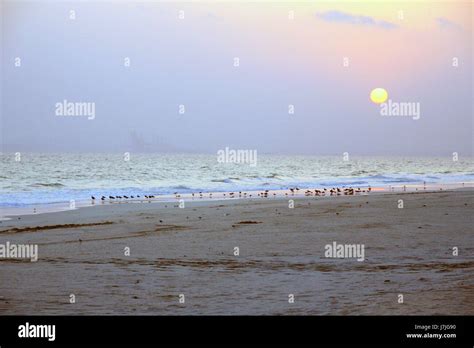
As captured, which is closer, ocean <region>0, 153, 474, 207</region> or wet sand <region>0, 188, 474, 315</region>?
wet sand <region>0, 188, 474, 315</region>

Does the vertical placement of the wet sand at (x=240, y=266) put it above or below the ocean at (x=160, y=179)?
below

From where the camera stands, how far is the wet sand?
9.27 m

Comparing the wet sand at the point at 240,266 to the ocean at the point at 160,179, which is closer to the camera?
the wet sand at the point at 240,266

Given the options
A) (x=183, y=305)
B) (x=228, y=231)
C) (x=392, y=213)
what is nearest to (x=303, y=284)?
(x=183, y=305)

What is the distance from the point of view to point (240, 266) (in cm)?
1252

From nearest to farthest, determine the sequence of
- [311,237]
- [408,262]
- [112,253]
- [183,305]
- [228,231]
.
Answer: [183,305]
[408,262]
[112,253]
[311,237]
[228,231]

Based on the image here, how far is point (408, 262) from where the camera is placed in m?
12.7

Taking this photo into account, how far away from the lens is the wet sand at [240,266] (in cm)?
927

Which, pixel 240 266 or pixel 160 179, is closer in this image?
pixel 240 266

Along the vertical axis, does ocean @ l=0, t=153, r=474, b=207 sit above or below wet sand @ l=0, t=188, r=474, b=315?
above

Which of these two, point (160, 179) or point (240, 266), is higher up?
point (160, 179)
